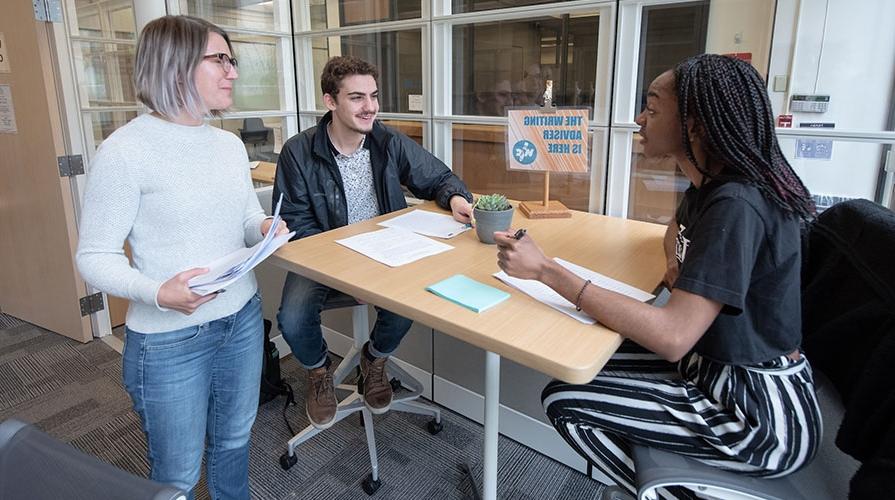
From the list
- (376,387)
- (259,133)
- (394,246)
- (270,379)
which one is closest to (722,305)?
(394,246)

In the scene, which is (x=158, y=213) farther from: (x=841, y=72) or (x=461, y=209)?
(x=841, y=72)

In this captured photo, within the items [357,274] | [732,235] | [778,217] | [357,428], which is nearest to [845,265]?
[778,217]

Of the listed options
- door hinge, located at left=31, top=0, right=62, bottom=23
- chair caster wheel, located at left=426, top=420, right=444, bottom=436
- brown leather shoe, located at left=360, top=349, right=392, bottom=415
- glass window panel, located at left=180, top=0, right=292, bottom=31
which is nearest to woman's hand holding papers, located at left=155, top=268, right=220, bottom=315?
brown leather shoe, located at left=360, top=349, right=392, bottom=415

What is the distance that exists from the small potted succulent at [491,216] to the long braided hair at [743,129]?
0.55 metres

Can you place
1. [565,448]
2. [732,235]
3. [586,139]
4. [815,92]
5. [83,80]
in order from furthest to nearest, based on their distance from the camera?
[83,80] < [565,448] < [586,139] < [815,92] < [732,235]

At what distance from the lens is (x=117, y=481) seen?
0.63 metres

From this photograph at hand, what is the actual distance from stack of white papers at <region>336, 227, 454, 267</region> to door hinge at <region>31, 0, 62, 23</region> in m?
1.98

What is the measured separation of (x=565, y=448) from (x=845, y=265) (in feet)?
3.51

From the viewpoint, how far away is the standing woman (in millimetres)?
1018

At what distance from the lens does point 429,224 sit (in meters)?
Result: 1.65

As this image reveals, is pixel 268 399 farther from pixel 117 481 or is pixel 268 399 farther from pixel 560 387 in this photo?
pixel 117 481

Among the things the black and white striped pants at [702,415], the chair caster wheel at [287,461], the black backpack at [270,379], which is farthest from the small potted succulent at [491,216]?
the black backpack at [270,379]

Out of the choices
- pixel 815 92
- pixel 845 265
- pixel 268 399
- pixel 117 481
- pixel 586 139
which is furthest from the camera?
pixel 268 399

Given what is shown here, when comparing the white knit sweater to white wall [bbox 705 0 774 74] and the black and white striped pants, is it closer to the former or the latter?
the black and white striped pants
